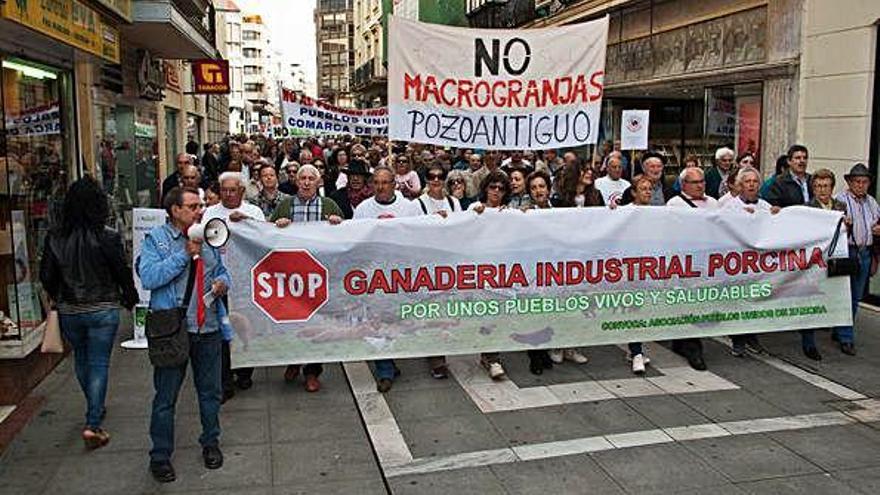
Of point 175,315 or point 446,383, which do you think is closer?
point 175,315

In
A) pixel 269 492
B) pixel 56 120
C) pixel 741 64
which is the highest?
pixel 741 64

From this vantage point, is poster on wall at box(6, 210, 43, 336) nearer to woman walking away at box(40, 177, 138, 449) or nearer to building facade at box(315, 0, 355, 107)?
woman walking away at box(40, 177, 138, 449)

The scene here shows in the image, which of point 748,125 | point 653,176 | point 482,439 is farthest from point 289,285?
point 748,125

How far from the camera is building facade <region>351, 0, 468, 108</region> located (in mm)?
30766

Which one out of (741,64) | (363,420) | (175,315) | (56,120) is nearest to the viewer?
(175,315)

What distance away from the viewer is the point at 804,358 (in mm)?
7113

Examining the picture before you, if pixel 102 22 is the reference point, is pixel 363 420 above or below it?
below

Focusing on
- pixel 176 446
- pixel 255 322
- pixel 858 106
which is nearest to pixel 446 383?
pixel 255 322

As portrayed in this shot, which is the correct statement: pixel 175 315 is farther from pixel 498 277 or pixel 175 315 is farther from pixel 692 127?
pixel 692 127

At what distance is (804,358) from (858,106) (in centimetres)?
389

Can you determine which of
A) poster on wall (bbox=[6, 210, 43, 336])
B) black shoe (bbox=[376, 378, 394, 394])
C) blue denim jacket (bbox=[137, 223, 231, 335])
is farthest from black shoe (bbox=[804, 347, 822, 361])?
poster on wall (bbox=[6, 210, 43, 336])

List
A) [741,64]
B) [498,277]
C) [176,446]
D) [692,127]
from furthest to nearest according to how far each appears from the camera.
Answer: [692,127] → [741,64] → [498,277] → [176,446]

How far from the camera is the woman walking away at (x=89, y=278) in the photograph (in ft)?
16.4

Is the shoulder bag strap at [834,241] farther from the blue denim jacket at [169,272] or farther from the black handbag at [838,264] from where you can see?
the blue denim jacket at [169,272]
